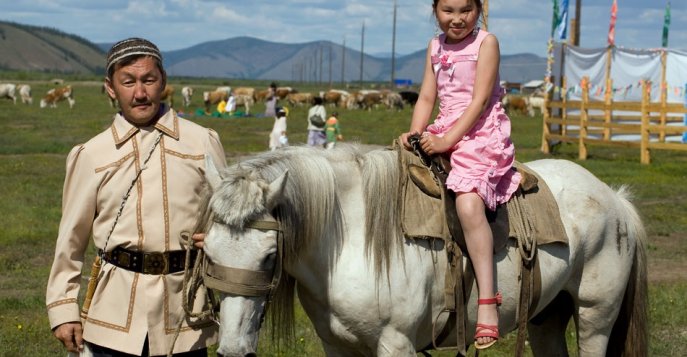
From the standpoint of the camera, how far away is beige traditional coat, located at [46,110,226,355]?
11.6ft

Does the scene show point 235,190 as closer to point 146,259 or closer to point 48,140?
point 146,259

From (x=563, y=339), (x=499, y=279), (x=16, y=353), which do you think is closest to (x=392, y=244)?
(x=499, y=279)

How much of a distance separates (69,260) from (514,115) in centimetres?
5034

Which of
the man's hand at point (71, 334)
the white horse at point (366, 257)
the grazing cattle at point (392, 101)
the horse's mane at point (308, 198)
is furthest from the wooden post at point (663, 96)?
the grazing cattle at point (392, 101)

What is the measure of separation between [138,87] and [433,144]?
1284mm

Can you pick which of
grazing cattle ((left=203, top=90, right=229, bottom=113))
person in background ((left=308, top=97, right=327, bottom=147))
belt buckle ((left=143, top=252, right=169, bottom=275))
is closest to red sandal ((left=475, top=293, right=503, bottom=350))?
belt buckle ((left=143, top=252, right=169, bottom=275))

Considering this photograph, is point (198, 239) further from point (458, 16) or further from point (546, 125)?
point (546, 125)

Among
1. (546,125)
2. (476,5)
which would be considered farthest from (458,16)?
(546,125)

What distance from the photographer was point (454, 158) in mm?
4023

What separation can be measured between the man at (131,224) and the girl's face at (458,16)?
1.26 m

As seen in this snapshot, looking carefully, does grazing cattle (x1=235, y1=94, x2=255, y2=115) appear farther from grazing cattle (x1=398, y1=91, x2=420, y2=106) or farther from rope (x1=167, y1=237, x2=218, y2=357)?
rope (x1=167, y1=237, x2=218, y2=357)

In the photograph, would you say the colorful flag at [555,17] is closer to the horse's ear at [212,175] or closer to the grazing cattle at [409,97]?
the horse's ear at [212,175]

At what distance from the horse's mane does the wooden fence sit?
1652cm

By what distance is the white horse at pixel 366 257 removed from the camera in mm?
3363
